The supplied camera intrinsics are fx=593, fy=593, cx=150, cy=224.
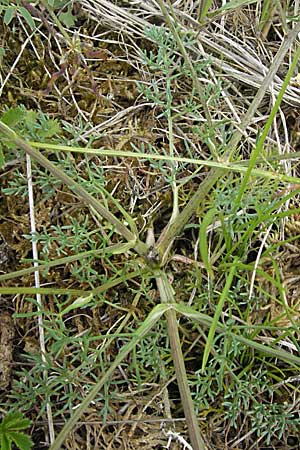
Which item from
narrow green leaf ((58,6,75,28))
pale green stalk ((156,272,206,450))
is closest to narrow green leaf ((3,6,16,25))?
narrow green leaf ((58,6,75,28))

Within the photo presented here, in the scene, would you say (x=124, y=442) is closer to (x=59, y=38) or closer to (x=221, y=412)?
(x=221, y=412)

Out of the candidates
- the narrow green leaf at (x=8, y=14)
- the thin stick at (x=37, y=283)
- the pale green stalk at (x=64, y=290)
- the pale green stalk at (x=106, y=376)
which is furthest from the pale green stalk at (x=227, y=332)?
the narrow green leaf at (x=8, y=14)

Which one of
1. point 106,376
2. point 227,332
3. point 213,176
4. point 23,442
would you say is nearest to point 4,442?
point 23,442

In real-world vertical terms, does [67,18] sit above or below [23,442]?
above

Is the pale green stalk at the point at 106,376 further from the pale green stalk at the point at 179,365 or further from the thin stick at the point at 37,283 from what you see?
the thin stick at the point at 37,283

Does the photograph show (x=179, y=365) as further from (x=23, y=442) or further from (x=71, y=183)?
(x=71, y=183)

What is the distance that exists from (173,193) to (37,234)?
1.27 ft

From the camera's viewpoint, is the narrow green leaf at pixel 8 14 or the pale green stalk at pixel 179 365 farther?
the narrow green leaf at pixel 8 14

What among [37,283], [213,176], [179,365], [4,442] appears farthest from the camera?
[37,283]

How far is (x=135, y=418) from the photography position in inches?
61.2

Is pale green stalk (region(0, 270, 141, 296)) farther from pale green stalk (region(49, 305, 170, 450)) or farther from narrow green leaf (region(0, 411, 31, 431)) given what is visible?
narrow green leaf (region(0, 411, 31, 431))

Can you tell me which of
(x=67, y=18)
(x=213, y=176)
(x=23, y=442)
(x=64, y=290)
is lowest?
(x=23, y=442)

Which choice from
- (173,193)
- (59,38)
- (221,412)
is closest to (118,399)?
(221,412)

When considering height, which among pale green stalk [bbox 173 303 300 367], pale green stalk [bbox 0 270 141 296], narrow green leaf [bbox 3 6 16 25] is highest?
narrow green leaf [bbox 3 6 16 25]
